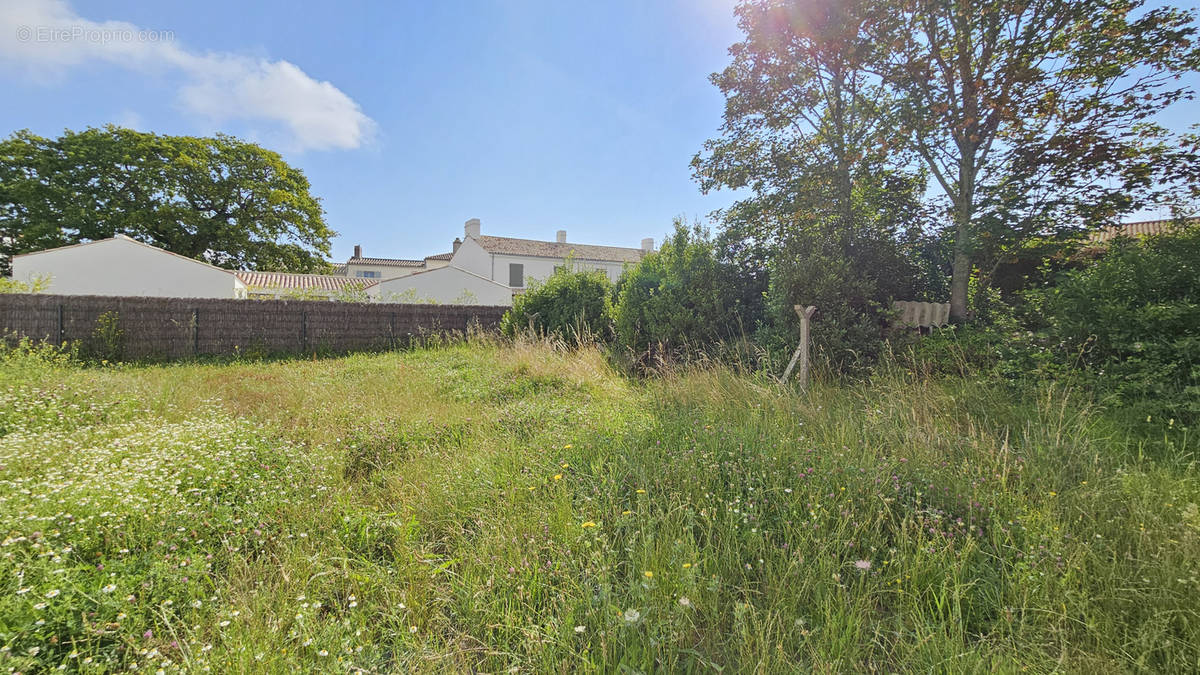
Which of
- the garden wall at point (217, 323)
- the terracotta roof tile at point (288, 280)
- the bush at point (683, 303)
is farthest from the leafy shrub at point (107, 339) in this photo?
the terracotta roof tile at point (288, 280)

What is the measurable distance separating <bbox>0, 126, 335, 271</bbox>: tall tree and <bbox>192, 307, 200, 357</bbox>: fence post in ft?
59.8

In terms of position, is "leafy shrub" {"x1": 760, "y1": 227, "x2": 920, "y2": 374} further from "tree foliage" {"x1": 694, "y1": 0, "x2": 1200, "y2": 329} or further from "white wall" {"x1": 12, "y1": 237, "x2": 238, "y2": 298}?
"white wall" {"x1": 12, "y1": 237, "x2": 238, "y2": 298}

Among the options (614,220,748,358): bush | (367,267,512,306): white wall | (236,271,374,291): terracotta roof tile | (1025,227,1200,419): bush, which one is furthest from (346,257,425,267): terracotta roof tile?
(1025,227,1200,419): bush

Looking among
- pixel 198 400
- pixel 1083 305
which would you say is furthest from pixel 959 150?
pixel 198 400

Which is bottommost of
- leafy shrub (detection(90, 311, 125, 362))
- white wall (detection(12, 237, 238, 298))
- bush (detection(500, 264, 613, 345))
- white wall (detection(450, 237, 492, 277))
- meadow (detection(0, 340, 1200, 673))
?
meadow (detection(0, 340, 1200, 673))

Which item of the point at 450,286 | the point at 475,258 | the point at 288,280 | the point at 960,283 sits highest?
the point at 475,258

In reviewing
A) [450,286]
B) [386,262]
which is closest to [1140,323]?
[450,286]

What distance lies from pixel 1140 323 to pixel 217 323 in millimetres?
16306

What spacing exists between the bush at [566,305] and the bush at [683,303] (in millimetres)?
1494

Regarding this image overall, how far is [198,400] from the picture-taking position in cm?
525

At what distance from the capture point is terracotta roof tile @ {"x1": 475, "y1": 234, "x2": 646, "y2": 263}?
30.9 meters

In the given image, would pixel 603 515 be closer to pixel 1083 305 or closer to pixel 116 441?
pixel 116 441

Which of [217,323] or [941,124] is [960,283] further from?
[217,323]

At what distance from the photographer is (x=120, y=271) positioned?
1895cm
